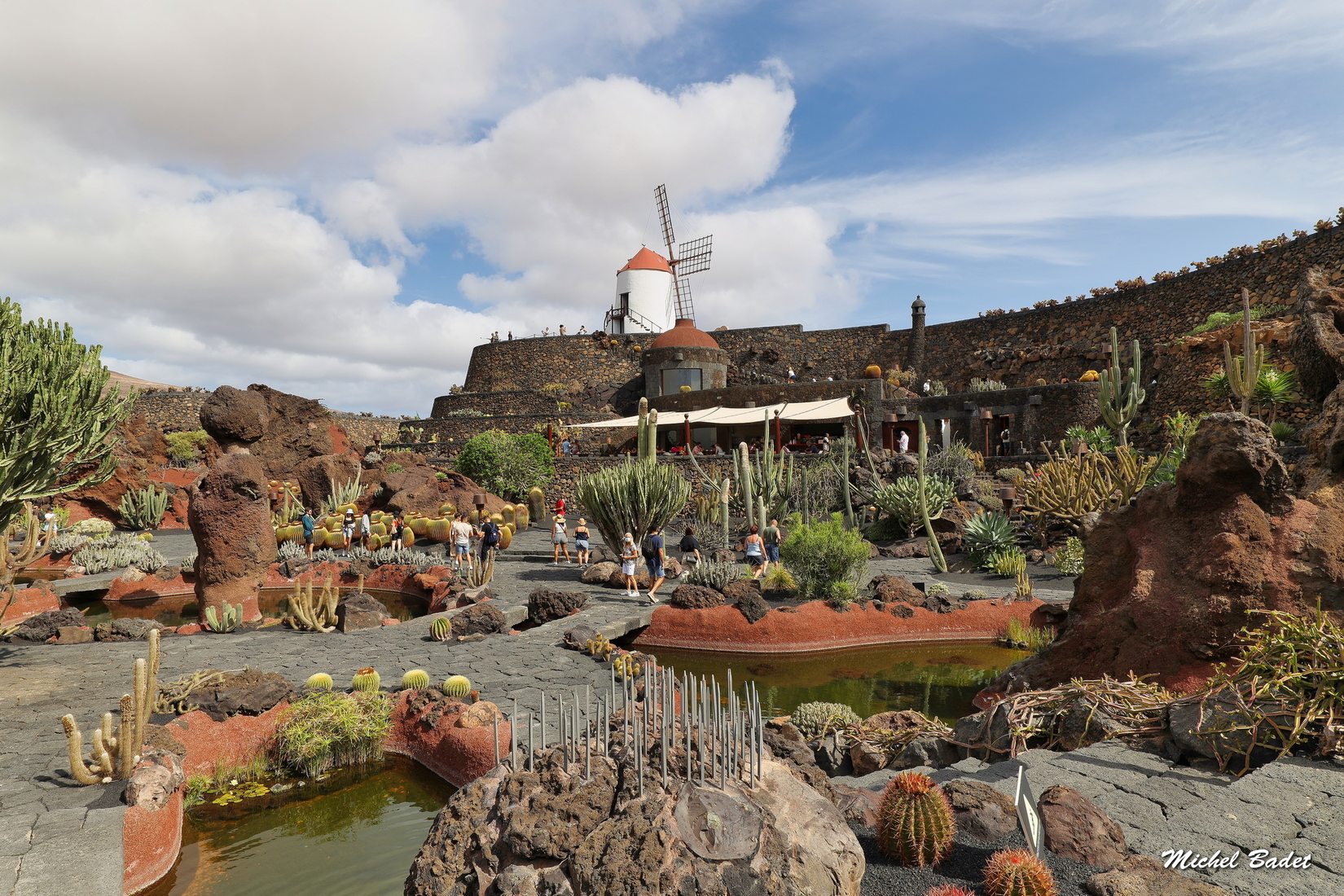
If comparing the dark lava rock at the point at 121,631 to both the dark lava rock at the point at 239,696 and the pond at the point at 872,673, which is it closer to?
the dark lava rock at the point at 239,696

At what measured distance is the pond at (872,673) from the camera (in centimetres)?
776

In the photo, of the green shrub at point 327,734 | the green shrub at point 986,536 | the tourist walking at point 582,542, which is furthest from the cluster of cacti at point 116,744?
the green shrub at point 986,536

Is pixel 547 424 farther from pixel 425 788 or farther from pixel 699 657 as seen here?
pixel 425 788

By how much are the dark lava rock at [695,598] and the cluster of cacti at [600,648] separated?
5.30 ft

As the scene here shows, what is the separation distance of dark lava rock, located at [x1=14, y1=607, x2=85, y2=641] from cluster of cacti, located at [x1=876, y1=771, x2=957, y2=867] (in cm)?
1041

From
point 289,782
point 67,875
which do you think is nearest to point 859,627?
point 289,782

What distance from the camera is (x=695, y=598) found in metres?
10.2

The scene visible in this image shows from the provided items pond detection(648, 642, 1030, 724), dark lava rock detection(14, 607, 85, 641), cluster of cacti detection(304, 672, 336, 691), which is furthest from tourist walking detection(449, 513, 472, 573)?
cluster of cacti detection(304, 672, 336, 691)

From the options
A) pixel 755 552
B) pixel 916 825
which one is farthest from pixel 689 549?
pixel 916 825

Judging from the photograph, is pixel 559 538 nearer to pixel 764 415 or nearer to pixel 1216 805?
pixel 764 415

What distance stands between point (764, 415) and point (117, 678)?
1856 cm

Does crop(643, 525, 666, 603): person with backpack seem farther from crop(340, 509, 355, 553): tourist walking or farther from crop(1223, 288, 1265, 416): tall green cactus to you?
crop(1223, 288, 1265, 416): tall green cactus

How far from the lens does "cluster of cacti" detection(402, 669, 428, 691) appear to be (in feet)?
23.6

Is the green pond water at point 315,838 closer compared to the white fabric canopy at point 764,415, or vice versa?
the green pond water at point 315,838
